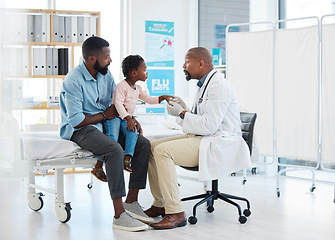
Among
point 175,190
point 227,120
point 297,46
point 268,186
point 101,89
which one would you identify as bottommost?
point 268,186

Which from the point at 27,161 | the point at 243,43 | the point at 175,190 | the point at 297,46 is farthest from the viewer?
the point at 243,43

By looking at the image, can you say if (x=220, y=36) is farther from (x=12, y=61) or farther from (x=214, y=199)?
(x=12, y=61)

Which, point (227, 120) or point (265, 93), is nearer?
point (227, 120)

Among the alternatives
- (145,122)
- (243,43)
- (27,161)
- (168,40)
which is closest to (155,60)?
(168,40)

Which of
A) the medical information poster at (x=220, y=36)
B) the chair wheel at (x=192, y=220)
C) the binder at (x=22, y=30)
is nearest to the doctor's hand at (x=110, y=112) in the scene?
the chair wheel at (x=192, y=220)

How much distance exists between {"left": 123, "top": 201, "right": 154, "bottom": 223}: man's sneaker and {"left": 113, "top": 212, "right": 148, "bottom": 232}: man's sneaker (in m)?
0.13

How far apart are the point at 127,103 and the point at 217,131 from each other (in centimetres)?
65

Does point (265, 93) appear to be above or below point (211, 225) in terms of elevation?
above

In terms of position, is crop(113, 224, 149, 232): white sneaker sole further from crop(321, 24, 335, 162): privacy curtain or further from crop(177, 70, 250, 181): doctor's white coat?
crop(321, 24, 335, 162): privacy curtain

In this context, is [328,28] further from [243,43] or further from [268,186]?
[268,186]

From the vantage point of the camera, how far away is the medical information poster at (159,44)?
6.02 m

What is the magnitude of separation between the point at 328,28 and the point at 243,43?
2.87ft

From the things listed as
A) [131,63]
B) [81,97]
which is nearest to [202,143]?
[131,63]

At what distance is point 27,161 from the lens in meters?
1.03
